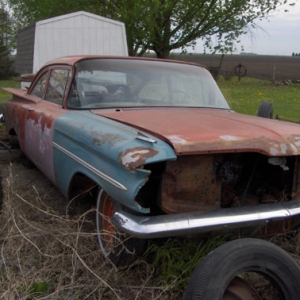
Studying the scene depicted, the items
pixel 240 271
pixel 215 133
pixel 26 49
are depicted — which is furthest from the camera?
pixel 26 49

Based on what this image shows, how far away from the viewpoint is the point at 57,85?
13.2 feet

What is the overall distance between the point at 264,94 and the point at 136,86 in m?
12.4

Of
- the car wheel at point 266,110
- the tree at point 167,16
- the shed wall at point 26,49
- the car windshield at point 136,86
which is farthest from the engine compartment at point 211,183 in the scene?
the tree at point 167,16

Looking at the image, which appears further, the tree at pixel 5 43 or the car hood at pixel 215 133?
the tree at pixel 5 43

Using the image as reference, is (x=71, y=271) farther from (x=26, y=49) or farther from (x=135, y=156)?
(x=26, y=49)

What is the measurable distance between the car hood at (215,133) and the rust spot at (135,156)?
0.15 m

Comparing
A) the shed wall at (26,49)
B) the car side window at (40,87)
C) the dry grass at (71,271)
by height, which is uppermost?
the shed wall at (26,49)

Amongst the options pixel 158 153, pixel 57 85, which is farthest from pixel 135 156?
pixel 57 85

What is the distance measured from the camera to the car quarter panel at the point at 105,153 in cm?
219

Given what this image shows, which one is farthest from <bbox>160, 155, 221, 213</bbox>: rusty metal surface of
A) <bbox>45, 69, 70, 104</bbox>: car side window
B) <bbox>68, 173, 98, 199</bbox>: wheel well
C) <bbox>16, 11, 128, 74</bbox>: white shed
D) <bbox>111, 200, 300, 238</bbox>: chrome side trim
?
<bbox>16, 11, 128, 74</bbox>: white shed

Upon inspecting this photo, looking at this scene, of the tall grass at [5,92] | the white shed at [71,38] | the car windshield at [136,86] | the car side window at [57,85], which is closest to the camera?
the car windshield at [136,86]

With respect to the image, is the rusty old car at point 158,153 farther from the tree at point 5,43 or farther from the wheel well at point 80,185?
the tree at point 5,43

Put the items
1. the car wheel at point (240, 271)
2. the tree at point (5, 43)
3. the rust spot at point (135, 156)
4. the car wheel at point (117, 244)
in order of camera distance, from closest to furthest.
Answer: the car wheel at point (240, 271)
the rust spot at point (135, 156)
the car wheel at point (117, 244)
the tree at point (5, 43)

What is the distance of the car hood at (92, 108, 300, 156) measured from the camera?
227 cm
